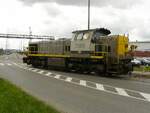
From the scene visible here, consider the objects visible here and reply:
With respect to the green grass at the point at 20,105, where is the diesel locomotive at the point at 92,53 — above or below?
above

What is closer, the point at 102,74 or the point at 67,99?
the point at 67,99

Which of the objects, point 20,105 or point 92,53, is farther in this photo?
point 92,53

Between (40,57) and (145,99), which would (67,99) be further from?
(40,57)

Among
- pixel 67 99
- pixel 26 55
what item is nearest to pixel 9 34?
pixel 26 55

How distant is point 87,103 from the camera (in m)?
12.6

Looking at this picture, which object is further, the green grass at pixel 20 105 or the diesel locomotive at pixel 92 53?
the diesel locomotive at pixel 92 53

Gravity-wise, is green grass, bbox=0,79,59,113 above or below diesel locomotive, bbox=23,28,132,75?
below

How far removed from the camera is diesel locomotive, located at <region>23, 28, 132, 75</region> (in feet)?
86.4

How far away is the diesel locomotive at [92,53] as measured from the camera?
26.3 m

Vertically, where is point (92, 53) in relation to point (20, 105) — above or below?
above

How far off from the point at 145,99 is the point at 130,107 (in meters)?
2.30

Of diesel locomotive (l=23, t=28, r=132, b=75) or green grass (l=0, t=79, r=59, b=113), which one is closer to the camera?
green grass (l=0, t=79, r=59, b=113)

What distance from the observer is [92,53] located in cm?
2833

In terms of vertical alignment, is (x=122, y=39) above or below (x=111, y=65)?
above
